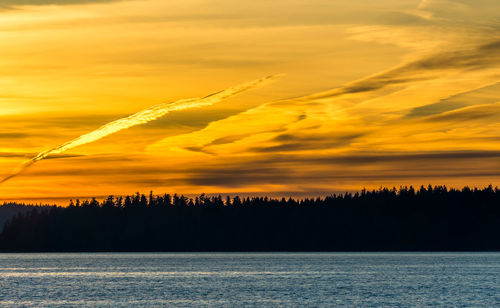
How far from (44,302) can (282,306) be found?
118 feet

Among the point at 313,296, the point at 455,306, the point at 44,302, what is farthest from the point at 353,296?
the point at 44,302

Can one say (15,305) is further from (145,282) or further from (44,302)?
(145,282)

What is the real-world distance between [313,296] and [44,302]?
4095 centimetres

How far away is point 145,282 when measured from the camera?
7402 inches

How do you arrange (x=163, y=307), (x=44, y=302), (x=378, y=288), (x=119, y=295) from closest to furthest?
(x=163, y=307) < (x=44, y=302) < (x=119, y=295) < (x=378, y=288)

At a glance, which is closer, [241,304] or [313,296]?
[241,304]

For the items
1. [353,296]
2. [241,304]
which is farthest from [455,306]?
[241,304]

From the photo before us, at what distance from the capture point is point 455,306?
12769 centimetres

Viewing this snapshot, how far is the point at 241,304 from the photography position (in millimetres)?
127875

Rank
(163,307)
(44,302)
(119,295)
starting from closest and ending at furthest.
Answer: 1. (163,307)
2. (44,302)
3. (119,295)

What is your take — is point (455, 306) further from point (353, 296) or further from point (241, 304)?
point (241, 304)

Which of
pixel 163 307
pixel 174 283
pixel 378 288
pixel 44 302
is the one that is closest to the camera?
pixel 163 307

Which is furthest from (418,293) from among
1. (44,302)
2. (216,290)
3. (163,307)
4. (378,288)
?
(44,302)

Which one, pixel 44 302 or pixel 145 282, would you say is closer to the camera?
pixel 44 302
